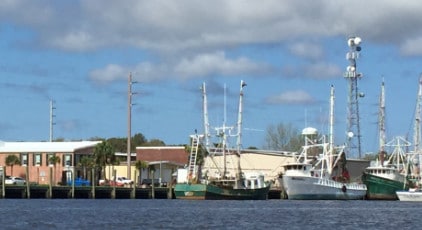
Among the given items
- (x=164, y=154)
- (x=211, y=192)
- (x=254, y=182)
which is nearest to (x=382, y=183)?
(x=254, y=182)

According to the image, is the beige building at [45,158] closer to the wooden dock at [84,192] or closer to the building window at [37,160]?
the building window at [37,160]

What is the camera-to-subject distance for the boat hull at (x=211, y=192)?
445 feet

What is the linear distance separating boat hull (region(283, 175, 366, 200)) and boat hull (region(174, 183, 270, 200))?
6400 mm

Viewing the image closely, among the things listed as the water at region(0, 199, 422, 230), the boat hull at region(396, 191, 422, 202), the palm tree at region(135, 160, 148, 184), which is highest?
the palm tree at region(135, 160, 148, 184)

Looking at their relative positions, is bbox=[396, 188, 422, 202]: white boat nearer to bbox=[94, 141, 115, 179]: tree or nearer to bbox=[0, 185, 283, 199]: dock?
bbox=[0, 185, 283, 199]: dock

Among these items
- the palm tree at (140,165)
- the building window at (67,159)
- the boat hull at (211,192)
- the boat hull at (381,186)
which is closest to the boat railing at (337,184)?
the boat hull at (381,186)

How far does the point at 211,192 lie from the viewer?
136250mm

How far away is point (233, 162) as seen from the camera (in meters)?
Result: 162

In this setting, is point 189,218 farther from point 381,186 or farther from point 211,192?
point 381,186

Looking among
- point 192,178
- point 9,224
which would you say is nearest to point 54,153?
point 192,178

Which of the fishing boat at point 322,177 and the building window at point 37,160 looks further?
the building window at point 37,160

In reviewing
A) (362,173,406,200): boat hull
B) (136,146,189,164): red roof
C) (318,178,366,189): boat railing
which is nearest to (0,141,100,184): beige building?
(136,146,189,164): red roof

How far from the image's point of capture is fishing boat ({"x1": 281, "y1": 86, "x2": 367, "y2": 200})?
483ft

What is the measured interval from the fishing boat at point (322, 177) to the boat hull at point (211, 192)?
270 inches
